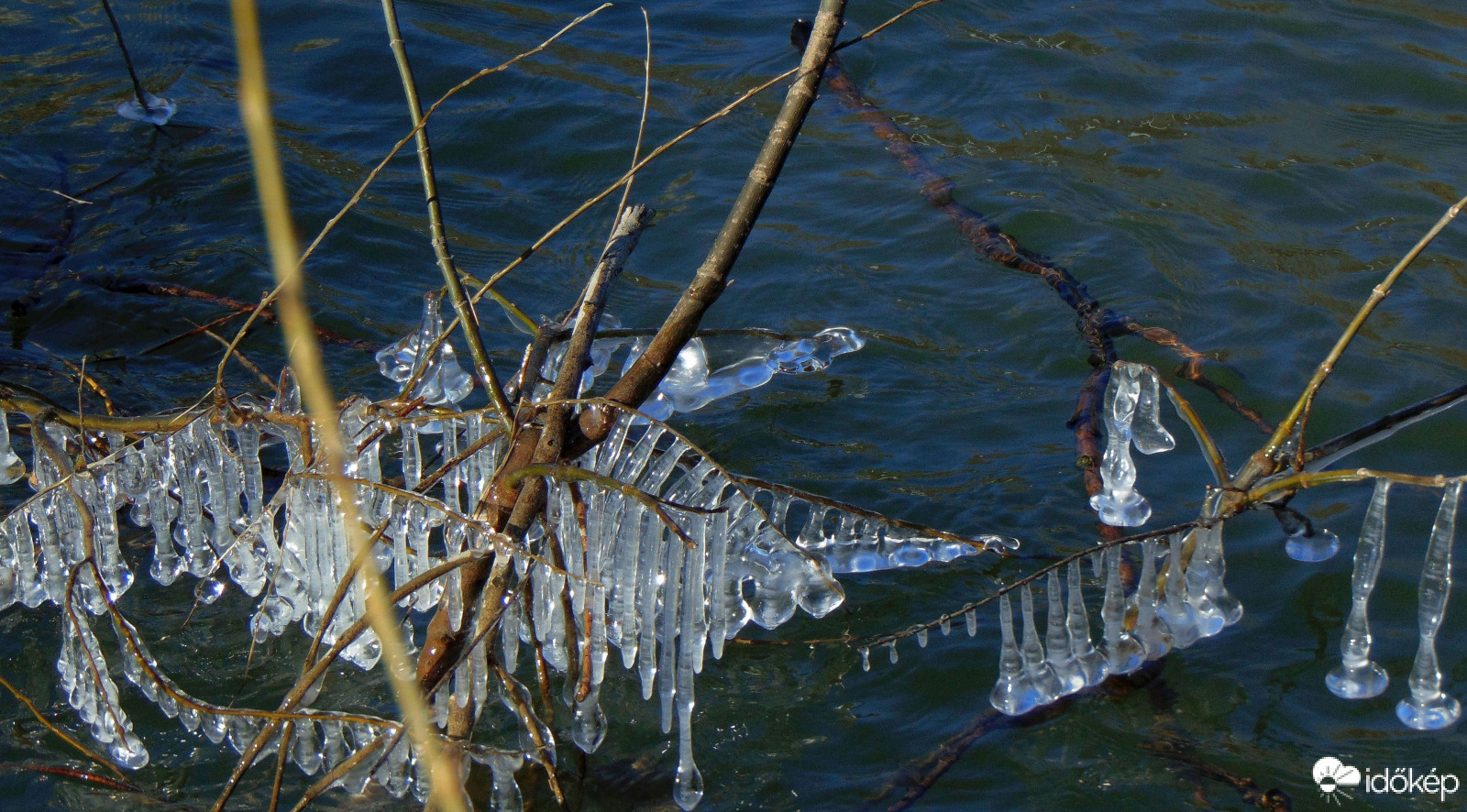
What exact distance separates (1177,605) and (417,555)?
5.14 feet

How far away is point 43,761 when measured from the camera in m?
2.85

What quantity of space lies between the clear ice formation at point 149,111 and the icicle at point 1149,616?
5.63 metres

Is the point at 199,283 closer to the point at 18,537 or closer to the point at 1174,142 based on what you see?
the point at 18,537

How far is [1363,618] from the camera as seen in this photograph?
2.27m

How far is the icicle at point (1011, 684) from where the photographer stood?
2.49 m

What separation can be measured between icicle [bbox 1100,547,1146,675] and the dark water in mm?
293

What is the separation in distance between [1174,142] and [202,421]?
4727 mm

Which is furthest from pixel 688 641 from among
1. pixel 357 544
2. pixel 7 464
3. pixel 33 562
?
pixel 7 464

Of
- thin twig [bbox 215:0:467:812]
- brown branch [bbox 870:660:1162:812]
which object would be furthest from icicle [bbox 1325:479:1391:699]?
thin twig [bbox 215:0:467:812]

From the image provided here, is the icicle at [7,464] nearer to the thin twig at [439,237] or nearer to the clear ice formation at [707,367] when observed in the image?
the clear ice formation at [707,367]

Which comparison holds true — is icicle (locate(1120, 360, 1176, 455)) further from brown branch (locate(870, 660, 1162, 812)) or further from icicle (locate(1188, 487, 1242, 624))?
brown branch (locate(870, 660, 1162, 812))

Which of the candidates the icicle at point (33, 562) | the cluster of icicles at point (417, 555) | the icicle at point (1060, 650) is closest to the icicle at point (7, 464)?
the cluster of icicles at point (417, 555)

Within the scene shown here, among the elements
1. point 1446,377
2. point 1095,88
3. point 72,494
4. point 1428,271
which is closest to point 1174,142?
point 1095,88

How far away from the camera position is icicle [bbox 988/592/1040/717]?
8.18ft
